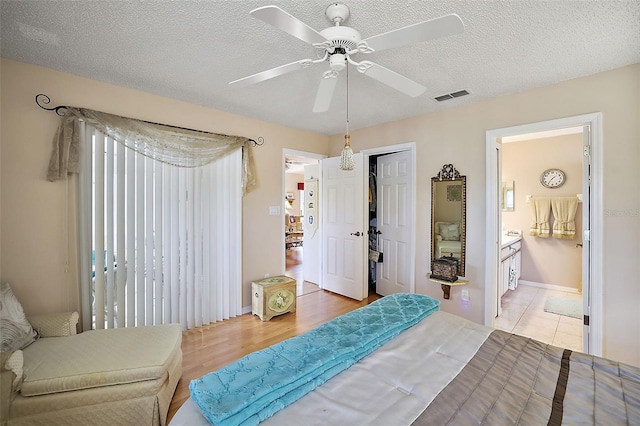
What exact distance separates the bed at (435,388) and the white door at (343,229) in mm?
2457

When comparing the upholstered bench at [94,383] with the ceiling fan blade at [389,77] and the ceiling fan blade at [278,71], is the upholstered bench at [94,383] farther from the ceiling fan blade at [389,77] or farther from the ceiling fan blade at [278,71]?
the ceiling fan blade at [389,77]

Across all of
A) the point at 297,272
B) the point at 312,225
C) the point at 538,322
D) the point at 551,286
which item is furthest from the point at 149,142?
the point at 551,286

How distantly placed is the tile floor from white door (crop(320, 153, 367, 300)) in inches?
70.6

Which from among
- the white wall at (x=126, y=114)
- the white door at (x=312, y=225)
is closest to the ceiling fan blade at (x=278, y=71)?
the white wall at (x=126, y=114)

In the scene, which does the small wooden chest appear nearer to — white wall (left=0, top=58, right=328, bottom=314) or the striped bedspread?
white wall (left=0, top=58, right=328, bottom=314)

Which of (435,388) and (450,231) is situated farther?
(450,231)

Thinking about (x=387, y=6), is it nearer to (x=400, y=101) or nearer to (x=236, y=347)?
(x=400, y=101)

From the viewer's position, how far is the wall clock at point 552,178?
4.32m

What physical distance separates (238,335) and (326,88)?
99.5 inches

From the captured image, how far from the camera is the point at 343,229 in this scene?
160 inches

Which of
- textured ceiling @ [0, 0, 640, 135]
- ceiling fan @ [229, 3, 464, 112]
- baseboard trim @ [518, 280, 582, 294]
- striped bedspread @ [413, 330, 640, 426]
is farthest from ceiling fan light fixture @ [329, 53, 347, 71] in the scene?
baseboard trim @ [518, 280, 582, 294]

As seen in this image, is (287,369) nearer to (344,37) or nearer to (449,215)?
(344,37)

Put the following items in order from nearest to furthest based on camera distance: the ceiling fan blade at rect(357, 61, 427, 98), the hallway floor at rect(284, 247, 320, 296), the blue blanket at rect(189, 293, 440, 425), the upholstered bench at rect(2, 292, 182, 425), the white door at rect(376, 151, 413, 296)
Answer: the blue blanket at rect(189, 293, 440, 425) < the upholstered bench at rect(2, 292, 182, 425) < the ceiling fan blade at rect(357, 61, 427, 98) < the white door at rect(376, 151, 413, 296) < the hallway floor at rect(284, 247, 320, 296)

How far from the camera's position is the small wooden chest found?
3191 mm
